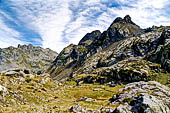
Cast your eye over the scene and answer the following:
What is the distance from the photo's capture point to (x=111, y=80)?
15225 centimetres

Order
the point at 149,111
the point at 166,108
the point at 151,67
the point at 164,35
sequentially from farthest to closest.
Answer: the point at 164,35 → the point at 151,67 → the point at 166,108 → the point at 149,111

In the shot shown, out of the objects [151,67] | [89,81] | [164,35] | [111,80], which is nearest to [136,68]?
[151,67]

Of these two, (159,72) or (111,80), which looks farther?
(111,80)

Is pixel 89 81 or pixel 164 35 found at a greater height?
pixel 164 35

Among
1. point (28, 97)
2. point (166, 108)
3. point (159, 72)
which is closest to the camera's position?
point (166, 108)

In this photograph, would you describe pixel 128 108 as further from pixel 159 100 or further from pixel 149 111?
pixel 159 100

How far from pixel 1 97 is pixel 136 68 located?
131 metres

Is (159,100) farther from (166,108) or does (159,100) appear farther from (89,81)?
(89,81)

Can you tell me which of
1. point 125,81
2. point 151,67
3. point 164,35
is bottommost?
point 125,81

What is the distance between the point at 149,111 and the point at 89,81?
145 meters

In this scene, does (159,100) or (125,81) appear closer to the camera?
(159,100)

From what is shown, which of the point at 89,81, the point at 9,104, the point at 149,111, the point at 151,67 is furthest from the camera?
the point at 89,81

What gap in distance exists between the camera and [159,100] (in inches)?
1075

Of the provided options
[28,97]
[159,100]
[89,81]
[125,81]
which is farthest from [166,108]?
[89,81]
